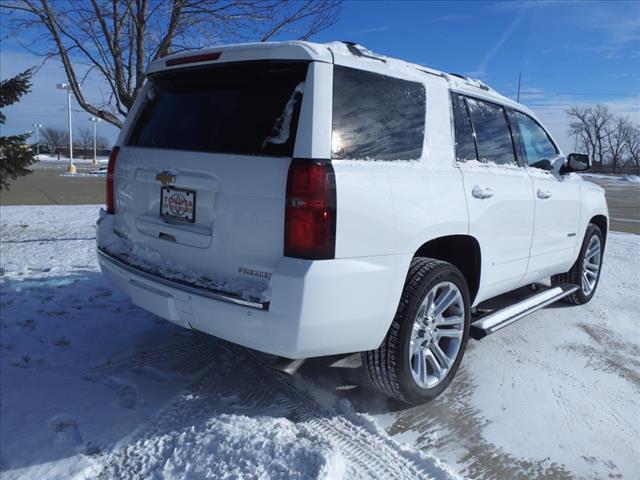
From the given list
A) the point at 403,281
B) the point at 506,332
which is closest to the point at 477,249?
the point at 403,281

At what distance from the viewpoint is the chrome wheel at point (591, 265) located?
5.28 metres

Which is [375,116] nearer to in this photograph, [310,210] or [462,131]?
[310,210]

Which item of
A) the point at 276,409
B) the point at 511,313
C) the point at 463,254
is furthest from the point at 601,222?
the point at 276,409

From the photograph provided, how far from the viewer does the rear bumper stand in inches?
93.1

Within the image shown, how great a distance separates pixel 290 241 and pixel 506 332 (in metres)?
2.79

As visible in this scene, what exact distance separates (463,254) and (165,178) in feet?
6.48

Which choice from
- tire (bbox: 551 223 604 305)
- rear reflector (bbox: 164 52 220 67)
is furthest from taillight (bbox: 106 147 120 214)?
tire (bbox: 551 223 604 305)

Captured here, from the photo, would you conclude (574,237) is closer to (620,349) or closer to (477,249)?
(620,349)

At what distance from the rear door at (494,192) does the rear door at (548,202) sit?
0.64ft

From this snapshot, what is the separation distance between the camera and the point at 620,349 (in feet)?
13.5

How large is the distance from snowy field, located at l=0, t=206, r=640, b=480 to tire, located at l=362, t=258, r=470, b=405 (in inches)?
7.8

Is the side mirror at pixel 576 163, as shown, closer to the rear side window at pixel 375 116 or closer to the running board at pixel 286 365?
the rear side window at pixel 375 116

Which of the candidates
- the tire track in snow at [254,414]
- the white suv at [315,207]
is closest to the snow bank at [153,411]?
the tire track in snow at [254,414]

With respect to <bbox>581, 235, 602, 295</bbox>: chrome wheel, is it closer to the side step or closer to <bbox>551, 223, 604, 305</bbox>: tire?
<bbox>551, 223, 604, 305</bbox>: tire
